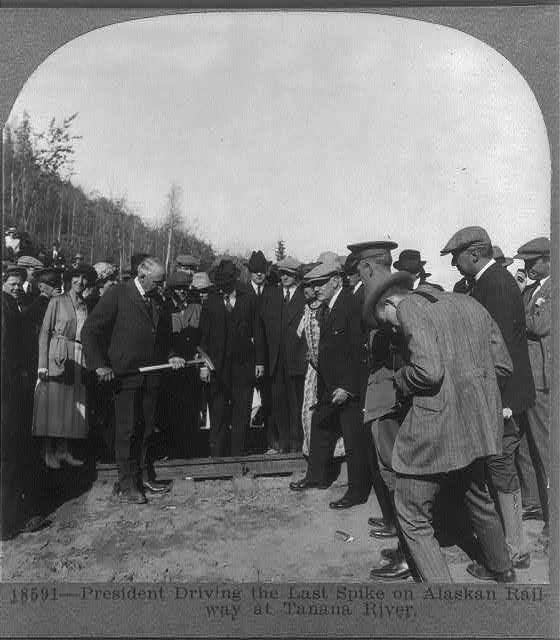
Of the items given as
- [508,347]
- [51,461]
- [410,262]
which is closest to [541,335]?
[508,347]

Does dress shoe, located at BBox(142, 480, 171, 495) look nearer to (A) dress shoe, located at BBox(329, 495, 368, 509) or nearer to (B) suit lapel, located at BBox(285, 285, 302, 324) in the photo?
(A) dress shoe, located at BBox(329, 495, 368, 509)

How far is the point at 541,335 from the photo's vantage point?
3953 mm

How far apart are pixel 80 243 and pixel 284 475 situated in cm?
217

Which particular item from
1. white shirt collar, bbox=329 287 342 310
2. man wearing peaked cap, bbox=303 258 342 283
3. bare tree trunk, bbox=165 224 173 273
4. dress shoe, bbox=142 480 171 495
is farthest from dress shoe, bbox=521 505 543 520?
bare tree trunk, bbox=165 224 173 273

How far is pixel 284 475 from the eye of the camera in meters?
4.64

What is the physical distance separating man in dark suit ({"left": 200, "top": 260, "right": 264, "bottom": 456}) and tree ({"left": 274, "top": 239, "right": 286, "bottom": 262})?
677 millimetres

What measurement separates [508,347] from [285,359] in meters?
1.72

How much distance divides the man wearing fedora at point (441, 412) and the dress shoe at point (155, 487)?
A: 1.74 m

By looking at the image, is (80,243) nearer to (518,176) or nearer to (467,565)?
(518,176)

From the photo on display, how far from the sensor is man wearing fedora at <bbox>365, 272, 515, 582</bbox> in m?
3.31

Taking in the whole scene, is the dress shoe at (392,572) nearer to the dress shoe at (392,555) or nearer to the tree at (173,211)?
the dress shoe at (392,555)

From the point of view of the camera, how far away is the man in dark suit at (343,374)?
4293mm

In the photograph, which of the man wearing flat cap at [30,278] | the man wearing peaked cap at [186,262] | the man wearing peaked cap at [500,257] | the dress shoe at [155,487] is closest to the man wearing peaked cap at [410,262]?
the man wearing peaked cap at [500,257]

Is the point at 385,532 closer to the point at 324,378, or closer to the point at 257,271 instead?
the point at 324,378
